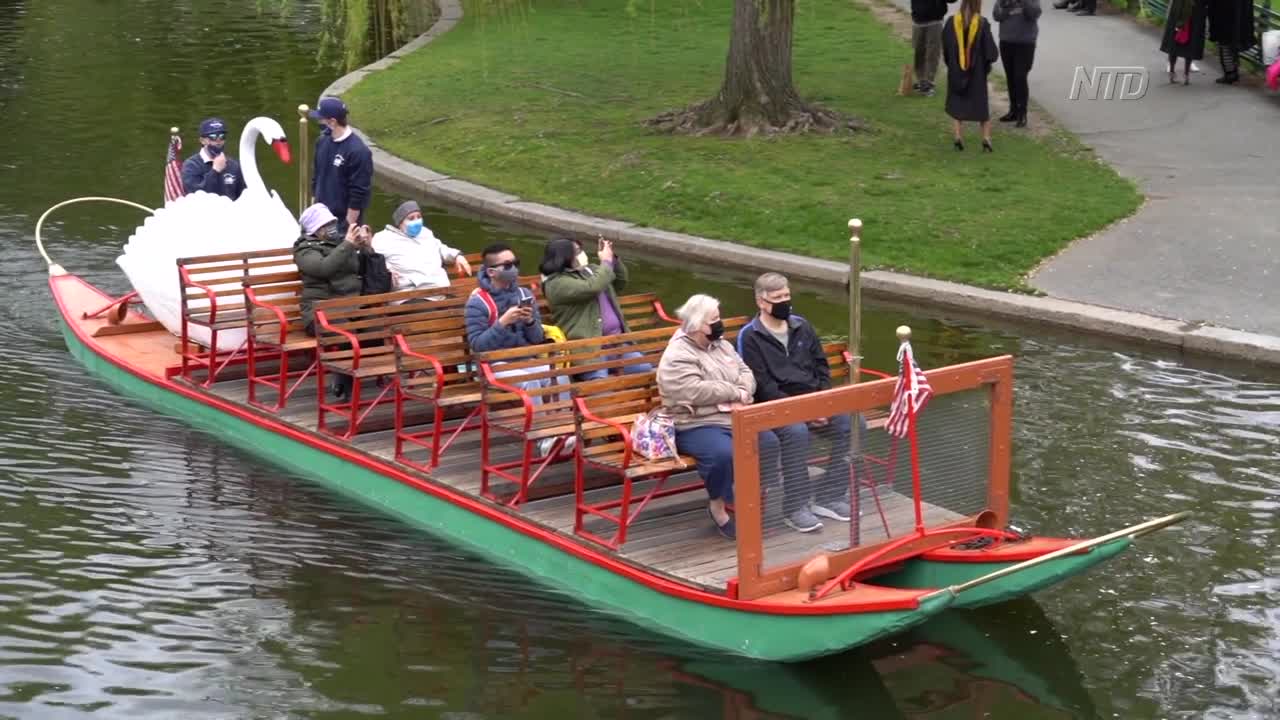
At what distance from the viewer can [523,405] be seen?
10344 millimetres

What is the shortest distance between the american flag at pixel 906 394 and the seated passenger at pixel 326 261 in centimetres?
448

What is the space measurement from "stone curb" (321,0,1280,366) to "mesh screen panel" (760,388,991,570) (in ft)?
16.7

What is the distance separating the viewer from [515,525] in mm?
9891

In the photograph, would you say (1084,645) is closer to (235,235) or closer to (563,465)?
(563,465)

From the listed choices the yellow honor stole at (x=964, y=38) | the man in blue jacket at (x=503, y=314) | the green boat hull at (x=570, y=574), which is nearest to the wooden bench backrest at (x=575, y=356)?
the man in blue jacket at (x=503, y=314)

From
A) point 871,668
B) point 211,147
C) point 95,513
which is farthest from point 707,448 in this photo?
point 211,147

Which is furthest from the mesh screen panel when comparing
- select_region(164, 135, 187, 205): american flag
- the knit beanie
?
select_region(164, 135, 187, 205): american flag

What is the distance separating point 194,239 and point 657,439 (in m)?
5.35

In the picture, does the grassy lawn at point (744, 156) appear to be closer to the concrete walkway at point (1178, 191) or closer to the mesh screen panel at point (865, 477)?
the concrete walkway at point (1178, 191)

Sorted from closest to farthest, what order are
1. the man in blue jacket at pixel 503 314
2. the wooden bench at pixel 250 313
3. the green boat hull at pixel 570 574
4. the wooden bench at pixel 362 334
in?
the green boat hull at pixel 570 574 < the man in blue jacket at pixel 503 314 < the wooden bench at pixel 362 334 < the wooden bench at pixel 250 313

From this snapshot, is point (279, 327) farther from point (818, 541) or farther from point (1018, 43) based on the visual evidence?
point (1018, 43)

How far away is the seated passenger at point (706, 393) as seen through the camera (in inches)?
368

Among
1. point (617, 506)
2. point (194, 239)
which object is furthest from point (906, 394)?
point (194, 239)

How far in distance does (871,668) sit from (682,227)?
920 centimetres
